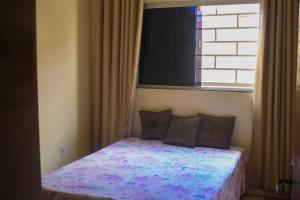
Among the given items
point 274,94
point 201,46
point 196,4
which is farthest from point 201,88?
point 196,4

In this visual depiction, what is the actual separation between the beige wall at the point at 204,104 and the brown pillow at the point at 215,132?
133 mm

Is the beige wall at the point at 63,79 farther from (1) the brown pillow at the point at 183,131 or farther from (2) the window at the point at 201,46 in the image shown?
(1) the brown pillow at the point at 183,131

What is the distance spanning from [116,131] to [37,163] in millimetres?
3721

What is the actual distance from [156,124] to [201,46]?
102 centimetres

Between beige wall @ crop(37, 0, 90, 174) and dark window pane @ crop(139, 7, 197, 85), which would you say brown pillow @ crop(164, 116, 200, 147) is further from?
beige wall @ crop(37, 0, 90, 174)

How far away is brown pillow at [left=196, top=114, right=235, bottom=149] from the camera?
153 inches

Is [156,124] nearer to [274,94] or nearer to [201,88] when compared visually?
[201,88]

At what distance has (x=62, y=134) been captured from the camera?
4.05m

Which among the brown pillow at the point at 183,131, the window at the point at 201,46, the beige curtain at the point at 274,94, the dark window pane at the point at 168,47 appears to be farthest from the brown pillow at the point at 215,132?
the dark window pane at the point at 168,47

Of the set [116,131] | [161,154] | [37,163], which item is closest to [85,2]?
[116,131]

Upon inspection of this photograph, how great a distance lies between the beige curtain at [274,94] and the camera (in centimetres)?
363

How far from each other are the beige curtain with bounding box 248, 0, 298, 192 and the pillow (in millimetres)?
976

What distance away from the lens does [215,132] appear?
3.93 metres

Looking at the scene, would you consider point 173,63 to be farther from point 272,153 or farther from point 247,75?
point 272,153
